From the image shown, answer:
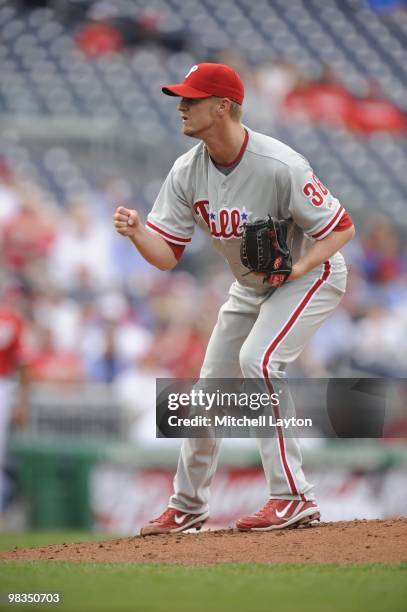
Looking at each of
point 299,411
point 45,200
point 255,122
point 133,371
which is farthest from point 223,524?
point 255,122

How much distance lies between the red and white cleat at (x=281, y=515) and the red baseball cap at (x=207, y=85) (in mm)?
1661

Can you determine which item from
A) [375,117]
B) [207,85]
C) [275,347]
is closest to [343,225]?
[275,347]

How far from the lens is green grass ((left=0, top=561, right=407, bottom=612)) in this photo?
9.68 ft

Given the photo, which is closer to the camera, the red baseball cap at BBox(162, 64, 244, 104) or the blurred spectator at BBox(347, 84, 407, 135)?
the red baseball cap at BBox(162, 64, 244, 104)

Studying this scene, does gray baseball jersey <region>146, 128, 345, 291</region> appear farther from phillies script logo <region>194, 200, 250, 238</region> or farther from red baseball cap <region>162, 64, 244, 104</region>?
red baseball cap <region>162, 64, 244, 104</region>

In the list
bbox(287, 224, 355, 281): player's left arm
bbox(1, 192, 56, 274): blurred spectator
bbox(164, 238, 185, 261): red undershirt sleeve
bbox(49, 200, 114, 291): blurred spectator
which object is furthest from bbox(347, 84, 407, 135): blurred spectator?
bbox(287, 224, 355, 281): player's left arm

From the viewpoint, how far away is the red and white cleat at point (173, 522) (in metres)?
A: 4.48

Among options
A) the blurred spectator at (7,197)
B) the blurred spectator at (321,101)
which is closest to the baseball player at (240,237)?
the blurred spectator at (7,197)

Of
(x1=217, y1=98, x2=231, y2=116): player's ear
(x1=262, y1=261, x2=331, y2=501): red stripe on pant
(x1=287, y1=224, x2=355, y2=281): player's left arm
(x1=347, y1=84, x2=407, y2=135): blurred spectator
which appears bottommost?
(x1=262, y1=261, x2=331, y2=501): red stripe on pant

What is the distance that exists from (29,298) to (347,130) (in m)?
6.08

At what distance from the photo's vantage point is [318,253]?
164 inches

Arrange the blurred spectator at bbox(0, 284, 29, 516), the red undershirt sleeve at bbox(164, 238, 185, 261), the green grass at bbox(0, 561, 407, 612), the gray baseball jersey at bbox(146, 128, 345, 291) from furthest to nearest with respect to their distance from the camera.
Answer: the blurred spectator at bbox(0, 284, 29, 516) → the red undershirt sleeve at bbox(164, 238, 185, 261) → the gray baseball jersey at bbox(146, 128, 345, 291) → the green grass at bbox(0, 561, 407, 612)

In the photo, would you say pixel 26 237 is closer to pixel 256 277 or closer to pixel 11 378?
pixel 11 378

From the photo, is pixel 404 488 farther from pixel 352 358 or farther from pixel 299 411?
pixel 352 358
